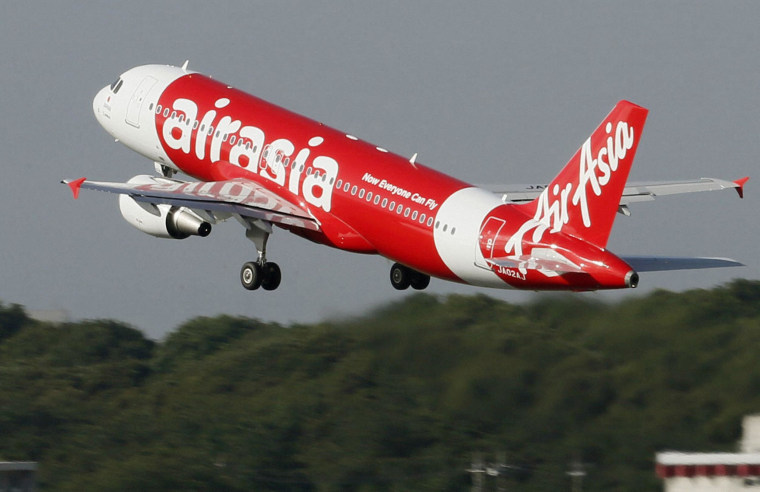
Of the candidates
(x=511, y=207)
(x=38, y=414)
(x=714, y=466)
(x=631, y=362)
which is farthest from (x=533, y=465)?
(x=38, y=414)

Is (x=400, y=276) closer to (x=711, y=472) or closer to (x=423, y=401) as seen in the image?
(x=423, y=401)

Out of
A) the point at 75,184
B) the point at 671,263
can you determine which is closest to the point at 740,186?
the point at 671,263

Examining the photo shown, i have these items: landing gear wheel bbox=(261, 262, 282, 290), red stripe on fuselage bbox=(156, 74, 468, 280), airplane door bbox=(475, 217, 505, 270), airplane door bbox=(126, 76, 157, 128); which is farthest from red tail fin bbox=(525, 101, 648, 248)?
airplane door bbox=(126, 76, 157, 128)

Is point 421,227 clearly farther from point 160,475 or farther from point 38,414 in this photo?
point 38,414

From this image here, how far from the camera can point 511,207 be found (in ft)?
163

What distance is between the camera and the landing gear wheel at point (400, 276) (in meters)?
57.6

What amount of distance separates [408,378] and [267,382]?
923 inches

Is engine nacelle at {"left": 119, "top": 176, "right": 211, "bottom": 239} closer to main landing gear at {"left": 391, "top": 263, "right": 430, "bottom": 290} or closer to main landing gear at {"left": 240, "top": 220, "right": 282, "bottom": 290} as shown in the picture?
main landing gear at {"left": 240, "top": 220, "right": 282, "bottom": 290}

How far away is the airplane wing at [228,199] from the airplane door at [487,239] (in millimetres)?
7355

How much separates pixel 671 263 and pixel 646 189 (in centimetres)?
695

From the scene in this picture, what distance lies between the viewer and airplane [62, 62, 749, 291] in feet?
155

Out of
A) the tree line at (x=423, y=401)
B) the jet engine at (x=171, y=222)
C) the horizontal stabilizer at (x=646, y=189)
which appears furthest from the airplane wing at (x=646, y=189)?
the jet engine at (x=171, y=222)

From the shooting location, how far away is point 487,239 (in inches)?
1935

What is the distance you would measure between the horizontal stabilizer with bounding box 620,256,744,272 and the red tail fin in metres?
2.52
